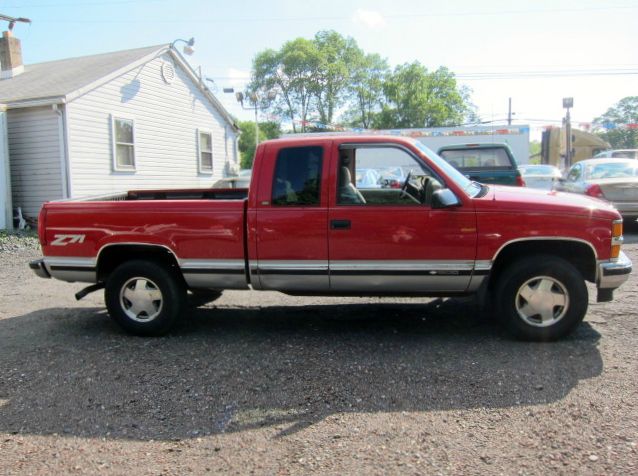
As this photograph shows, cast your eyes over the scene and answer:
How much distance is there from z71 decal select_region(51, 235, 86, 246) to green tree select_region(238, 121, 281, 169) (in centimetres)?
4738

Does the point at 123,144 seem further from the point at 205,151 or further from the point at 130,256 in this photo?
the point at 130,256

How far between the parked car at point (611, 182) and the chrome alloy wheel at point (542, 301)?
674 centimetres

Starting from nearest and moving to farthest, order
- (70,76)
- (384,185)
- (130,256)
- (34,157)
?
(130,256), (384,185), (34,157), (70,76)

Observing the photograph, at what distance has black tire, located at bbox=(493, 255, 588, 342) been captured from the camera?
4445mm

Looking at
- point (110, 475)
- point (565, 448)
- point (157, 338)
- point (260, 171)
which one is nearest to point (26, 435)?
point (110, 475)

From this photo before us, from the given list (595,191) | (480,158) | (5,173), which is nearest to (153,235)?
(480,158)

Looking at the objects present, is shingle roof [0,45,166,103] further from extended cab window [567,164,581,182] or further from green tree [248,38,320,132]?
green tree [248,38,320,132]

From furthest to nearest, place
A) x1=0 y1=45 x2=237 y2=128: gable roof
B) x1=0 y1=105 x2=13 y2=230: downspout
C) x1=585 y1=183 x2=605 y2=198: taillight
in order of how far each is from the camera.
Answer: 1. x1=0 y1=45 x2=237 y2=128: gable roof
2. x1=0 y1=105 x2=13 y2=230: downspout
3. x1=585 y1=183 x2=605 y2=198: taillight

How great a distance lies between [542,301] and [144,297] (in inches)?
145

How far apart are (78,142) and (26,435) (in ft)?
37.2

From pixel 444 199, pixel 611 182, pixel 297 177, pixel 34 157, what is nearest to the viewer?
pixel 444 199

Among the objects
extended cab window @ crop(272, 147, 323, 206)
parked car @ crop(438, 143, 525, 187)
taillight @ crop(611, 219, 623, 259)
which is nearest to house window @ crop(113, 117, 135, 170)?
parked car @ crop(438, 143, 525, 187)

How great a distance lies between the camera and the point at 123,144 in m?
14.7

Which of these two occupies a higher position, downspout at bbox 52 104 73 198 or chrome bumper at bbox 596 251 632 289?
downspout at bbox 52 104 73 198
